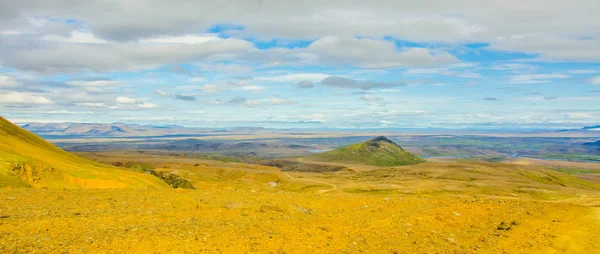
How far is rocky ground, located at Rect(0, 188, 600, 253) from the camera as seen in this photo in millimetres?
15734

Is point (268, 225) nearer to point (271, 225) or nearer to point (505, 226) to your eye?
point (271, 225)

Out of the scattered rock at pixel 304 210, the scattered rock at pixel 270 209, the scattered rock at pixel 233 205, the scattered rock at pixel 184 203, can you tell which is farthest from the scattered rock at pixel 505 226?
the scattered rock at pixel 184 203

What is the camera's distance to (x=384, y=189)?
132 metres

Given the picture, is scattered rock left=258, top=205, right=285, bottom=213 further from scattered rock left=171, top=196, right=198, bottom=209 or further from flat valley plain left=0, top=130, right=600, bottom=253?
scattered rock left=171, top=196, right=198, bottom=209

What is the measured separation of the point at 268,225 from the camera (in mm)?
19578

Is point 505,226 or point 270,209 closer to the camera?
point 505,226

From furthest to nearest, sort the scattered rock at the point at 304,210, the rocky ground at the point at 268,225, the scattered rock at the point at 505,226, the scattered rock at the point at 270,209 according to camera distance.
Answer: the scattered rock at the point at 304,210 < the scattered rock at the point at 270,209 < the scattered rock at the point at 505,226 < the rocky ground at the point at 268,225

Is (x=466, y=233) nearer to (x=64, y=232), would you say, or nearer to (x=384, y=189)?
(x=64, y=232)

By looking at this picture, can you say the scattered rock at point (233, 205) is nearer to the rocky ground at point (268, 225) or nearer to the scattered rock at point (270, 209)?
the rocky ground at point (268, 225)

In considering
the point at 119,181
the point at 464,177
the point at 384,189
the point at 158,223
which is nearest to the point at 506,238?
the point at 158,223

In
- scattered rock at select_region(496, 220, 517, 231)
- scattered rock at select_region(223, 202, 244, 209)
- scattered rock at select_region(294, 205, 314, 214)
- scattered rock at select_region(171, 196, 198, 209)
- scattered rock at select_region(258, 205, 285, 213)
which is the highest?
scattered rock at select_region(171, 196, 198, 209)

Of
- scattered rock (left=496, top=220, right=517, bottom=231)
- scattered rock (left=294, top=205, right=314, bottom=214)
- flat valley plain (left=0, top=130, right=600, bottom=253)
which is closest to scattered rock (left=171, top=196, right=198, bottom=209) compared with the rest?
flat valley plain (left=0, top=130, right=600, bottom=253)

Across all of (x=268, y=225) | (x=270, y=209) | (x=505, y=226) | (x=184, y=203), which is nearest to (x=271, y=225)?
(x=268, y=225)

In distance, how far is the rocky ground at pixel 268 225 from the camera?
15734 millimetres
